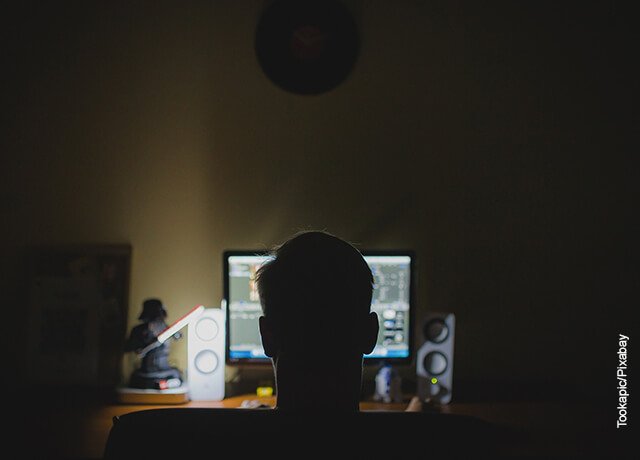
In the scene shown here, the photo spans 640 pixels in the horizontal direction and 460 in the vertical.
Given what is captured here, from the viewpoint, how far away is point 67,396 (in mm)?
1676

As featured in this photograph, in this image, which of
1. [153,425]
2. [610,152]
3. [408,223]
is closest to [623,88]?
[610,152]

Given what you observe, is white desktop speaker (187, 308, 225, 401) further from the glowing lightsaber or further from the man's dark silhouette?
the man's dark silhouette

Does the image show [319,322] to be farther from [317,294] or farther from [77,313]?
[77,313]

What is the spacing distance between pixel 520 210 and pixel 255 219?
104 centimetres

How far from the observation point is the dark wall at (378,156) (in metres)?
1.82

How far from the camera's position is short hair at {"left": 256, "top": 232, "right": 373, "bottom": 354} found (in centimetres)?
82

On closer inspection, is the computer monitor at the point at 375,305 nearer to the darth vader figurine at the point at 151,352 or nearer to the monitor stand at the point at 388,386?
the monitor stand at the point at 388,386

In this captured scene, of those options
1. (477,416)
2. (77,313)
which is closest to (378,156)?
(477,416)

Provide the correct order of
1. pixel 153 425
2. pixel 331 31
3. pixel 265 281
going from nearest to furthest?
pixel 153 425 → pixel 265 281 → pixel 331 31

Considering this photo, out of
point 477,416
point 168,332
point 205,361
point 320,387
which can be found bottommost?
point 477,416

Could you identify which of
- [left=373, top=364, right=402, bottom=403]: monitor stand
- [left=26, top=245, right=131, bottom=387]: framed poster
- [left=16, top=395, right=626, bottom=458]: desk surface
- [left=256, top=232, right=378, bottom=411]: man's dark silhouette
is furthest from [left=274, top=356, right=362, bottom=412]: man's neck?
[left=26, top=245, right=131, bottom=387]: framed poster

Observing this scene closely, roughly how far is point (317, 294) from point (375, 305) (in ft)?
2.96

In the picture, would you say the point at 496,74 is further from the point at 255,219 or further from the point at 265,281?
the point at 265,281

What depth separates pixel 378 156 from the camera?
1.85 m
